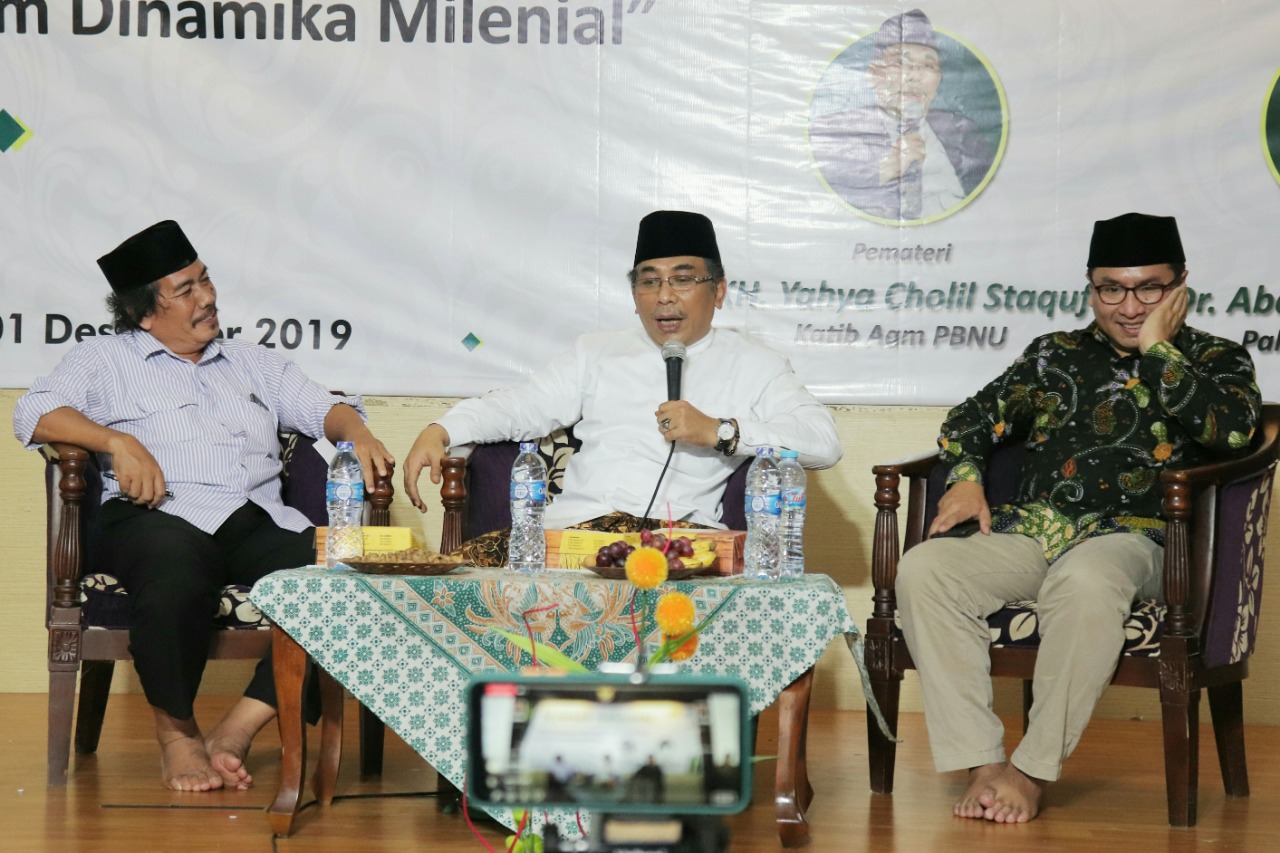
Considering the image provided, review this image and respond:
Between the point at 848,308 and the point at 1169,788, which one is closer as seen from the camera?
the point at 1169,788

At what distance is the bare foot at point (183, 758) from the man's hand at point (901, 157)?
7.57 feet

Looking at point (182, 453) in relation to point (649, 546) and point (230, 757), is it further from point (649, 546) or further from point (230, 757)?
point (649, 546)

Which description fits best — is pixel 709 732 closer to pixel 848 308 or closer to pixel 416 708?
pixel 416 708

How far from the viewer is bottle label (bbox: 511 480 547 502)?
284 centimetres

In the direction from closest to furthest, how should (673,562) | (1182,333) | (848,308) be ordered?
(673,562) → (1182,333) → (848,308)

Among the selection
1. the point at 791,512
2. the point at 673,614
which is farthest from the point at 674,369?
the point at 673,614

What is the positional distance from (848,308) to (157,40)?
2078mm

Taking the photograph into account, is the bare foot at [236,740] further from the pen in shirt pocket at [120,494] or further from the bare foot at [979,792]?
the bare foot at [979,792]

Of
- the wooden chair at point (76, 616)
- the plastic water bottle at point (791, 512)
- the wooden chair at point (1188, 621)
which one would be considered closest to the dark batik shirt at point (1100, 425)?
the wooden chair at point (1188, 621)

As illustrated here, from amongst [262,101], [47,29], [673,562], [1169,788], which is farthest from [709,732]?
[47,29]

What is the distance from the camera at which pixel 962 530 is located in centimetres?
318

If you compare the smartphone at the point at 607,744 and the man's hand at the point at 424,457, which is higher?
the man's hand at the point at 424,457

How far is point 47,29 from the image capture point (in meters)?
4.09

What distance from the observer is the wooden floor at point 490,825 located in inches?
103
